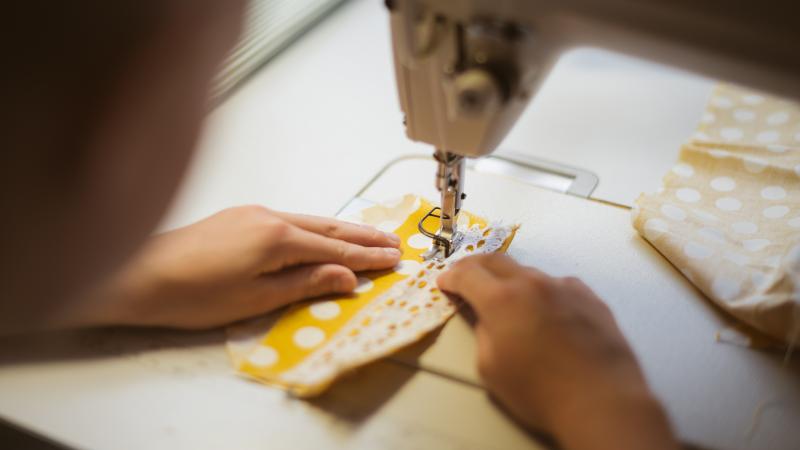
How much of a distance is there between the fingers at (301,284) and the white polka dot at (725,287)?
424 mm

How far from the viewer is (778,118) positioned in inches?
41.9

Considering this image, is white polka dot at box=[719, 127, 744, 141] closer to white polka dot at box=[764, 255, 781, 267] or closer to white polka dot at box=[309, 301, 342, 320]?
white polka dot at box=[764, 255, 781, 267]

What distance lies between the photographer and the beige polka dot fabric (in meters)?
0.73

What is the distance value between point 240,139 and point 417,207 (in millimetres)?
407

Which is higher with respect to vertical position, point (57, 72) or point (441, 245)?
point (57, 72)

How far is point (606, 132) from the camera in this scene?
1.15 m

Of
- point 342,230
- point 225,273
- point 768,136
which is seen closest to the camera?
point 225,273

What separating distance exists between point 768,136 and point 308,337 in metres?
0.80

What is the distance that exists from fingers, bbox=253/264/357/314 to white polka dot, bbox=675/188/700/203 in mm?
488

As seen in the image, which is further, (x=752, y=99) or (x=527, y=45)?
(x=752, y=99)

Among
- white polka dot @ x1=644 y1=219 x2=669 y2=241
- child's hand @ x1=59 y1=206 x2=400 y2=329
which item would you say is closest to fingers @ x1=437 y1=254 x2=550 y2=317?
child's hand @ x1=59 y1=206 x2=400 y2=329

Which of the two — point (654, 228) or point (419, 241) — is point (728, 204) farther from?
point (419, 241)

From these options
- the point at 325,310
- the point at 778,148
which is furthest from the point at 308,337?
the point at 778,148

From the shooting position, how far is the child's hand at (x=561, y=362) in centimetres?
59
